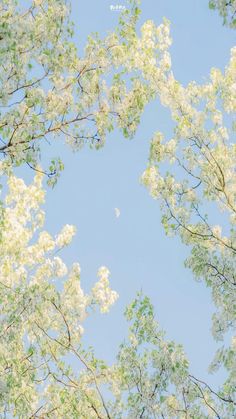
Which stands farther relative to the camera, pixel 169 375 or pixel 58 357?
pixel 58 357

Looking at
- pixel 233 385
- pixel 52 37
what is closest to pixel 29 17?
pixel 52 37

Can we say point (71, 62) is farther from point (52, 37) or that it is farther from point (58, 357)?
point (58, 357)

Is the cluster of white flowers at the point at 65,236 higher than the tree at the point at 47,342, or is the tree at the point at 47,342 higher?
the cluster of white flowers at the point at 65,236

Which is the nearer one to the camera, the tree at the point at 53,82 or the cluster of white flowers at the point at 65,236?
the tree at the point at 53,82

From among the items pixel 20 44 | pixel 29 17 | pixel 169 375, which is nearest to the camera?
pixel 20 44

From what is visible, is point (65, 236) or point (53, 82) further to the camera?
point (65, 236)

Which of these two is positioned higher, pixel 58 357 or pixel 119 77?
pixel 119 77

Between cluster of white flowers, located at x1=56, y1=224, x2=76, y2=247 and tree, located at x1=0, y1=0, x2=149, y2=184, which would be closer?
tree, located at x1=0, y1=0, x2=149, y2=184

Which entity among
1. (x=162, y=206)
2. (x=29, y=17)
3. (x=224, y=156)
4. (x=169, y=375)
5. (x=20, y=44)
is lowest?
(x=169, y=375)

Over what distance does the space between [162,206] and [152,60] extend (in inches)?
149

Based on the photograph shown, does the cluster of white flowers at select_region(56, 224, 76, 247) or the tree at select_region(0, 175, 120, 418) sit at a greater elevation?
the cluster of white flowers at select_region(56, 224, 76, 247)

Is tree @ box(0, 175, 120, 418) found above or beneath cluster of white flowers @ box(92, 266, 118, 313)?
beneath

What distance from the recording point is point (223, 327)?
45.3 feet

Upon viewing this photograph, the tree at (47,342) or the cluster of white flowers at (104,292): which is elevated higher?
the cluster of white flowers at (104,292)
